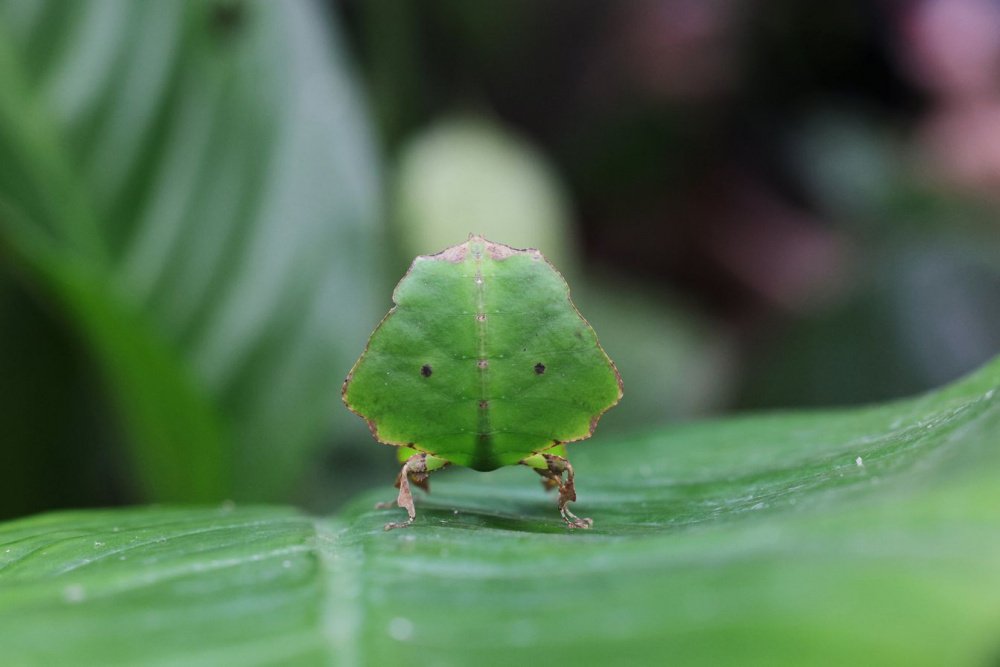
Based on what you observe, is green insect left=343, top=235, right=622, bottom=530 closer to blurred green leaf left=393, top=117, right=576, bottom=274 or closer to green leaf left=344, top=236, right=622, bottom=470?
green leaf left=344, top=236, right=622, bottom=470

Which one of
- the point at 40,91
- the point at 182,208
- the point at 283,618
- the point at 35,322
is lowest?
the point at 283,618

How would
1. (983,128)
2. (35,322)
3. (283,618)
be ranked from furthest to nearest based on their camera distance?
(983,128), (35,322), (283,618)

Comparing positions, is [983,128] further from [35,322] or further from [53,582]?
[53,582]

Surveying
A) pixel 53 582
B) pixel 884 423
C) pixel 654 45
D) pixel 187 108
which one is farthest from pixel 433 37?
pixel 53 582

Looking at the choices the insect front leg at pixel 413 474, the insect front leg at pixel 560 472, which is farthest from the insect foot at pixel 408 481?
the insect front leg at pixel 560 472

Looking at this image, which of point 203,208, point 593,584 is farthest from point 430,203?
point 593,584

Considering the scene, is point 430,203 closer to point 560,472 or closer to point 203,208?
point 203,208
